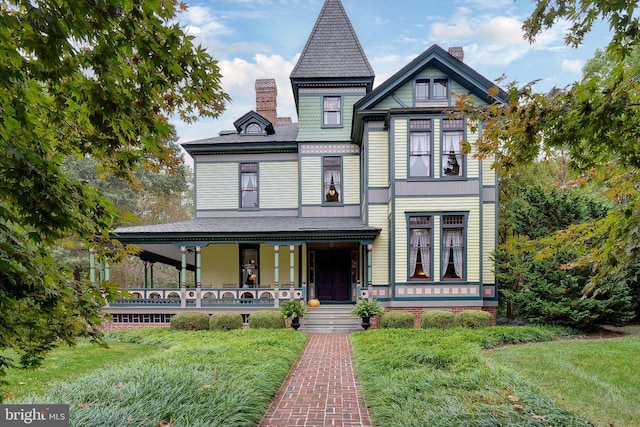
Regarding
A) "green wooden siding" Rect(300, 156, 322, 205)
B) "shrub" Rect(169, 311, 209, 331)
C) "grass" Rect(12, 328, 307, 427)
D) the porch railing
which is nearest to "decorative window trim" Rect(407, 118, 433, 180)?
"green wooden siding" Rect(300, 156, 322, 205)

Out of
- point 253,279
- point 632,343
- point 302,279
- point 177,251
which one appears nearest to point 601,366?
point 632,343

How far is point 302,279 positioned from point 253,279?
222 centimetres

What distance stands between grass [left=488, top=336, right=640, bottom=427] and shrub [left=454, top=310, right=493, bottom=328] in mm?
2466

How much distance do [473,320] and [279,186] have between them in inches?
388

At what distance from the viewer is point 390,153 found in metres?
15.0

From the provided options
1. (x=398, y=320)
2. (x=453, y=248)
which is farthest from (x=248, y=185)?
(x=453, y=248)

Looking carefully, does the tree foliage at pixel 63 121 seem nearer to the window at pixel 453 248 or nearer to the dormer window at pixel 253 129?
the window at pixel 453 248

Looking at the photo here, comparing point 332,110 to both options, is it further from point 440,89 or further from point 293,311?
point 293,311

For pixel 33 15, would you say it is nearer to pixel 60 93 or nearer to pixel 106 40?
pixel 106 40

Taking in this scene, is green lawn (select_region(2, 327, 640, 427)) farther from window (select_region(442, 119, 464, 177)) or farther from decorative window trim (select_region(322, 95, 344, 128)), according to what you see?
decorative window trim (select_region(322, 95, 344, 128))

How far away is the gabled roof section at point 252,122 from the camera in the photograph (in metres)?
19.3

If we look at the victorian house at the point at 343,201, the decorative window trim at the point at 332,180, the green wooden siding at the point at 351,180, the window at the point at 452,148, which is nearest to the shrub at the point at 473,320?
the victorian house at the point at 343,201

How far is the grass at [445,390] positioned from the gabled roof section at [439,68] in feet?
30.5

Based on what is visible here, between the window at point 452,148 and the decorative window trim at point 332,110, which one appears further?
the decorative window trim at point 332,110
